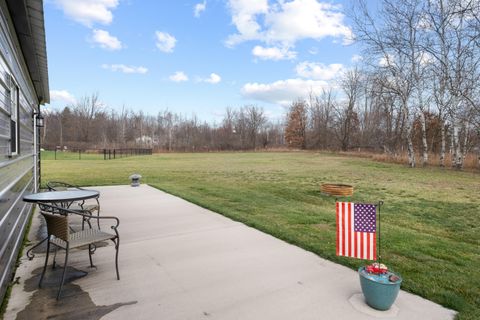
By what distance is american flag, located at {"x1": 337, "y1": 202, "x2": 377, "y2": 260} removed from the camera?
2.65 m

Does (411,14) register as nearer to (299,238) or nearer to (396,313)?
(299,238)

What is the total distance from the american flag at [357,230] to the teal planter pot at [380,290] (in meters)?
0.24

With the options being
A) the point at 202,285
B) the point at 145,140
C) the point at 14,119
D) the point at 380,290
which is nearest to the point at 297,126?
the point at 145,140

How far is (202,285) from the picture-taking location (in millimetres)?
2818

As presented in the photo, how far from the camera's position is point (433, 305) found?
250 centimetres

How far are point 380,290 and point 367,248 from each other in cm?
39

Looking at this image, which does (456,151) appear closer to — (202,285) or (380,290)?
(380,290)

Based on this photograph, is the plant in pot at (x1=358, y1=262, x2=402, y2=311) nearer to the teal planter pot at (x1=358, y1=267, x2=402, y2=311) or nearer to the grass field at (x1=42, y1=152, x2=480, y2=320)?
the teal planter pot at (x1=358, y1=267, x2=402, y2=311)

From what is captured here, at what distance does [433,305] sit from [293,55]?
20.4 metres

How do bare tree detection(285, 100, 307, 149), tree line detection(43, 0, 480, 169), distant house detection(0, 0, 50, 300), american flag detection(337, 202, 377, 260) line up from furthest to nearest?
bare tree detection(285, 100, 307, 149), tree line detection(43, 0, 480, 169), distant house detection(0, 0, 50, 300), american flag detection(337, 202, 377, 260)

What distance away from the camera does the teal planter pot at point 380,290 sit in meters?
2.34

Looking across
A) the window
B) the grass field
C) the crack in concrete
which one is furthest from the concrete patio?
the window

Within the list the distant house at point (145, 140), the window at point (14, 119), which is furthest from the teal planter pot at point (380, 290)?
the distant house at point (145, 140)

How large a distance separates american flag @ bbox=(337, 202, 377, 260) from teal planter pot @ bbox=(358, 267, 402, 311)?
24 cm
